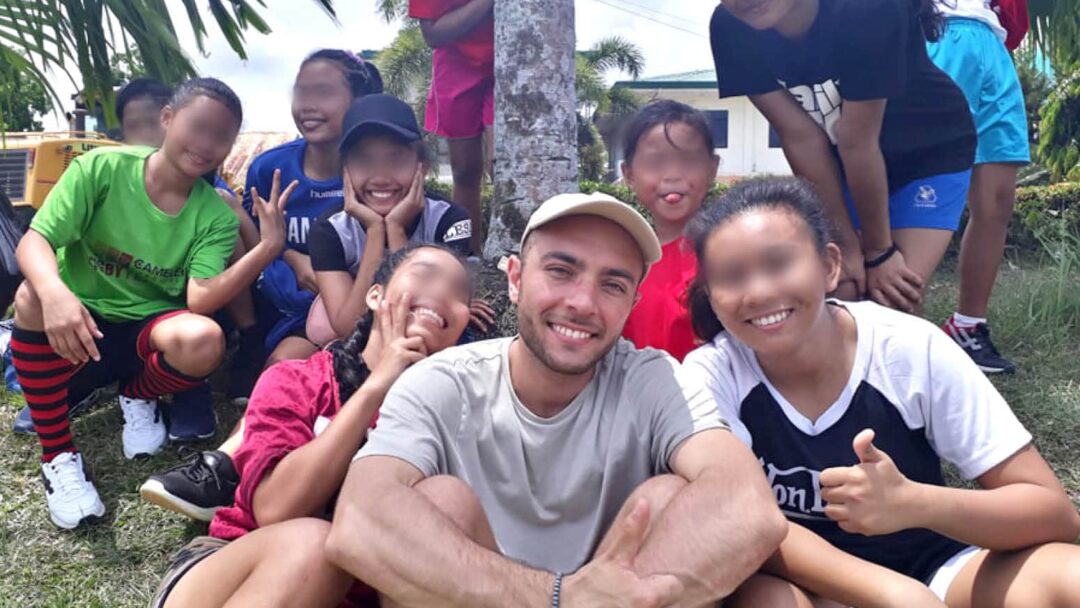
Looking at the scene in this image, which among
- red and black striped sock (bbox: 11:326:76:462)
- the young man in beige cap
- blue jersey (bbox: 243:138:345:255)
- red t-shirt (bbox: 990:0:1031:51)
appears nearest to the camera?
the young man in beige cap

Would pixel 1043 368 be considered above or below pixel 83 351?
below

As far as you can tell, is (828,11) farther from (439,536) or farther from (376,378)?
(439,536)

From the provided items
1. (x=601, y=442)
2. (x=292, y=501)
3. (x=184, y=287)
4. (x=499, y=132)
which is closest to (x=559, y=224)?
(x=601, y=442)

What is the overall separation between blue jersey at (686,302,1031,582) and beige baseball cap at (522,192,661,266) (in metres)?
0.41

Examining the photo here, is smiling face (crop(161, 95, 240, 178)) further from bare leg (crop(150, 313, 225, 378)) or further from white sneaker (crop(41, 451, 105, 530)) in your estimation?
white sneaker (crop(41, 451, 105, 530))

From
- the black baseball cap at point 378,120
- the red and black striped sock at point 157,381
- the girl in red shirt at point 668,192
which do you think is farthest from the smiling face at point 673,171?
the red and black striped sock at point 157,381

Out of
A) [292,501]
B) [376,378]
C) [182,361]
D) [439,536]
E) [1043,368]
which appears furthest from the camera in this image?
[1043,368]

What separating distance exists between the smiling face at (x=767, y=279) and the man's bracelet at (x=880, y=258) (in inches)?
32.1

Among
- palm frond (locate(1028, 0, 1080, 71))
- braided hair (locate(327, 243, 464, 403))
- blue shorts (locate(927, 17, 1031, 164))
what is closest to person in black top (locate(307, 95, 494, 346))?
braided hair (locate(327, 243, 464, 403))

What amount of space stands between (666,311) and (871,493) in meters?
1.06

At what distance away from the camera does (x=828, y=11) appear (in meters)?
3.13

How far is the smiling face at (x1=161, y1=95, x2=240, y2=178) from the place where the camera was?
368cm

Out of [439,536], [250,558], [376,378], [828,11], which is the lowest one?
[250,558]

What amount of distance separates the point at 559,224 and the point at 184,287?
2.17 metres
